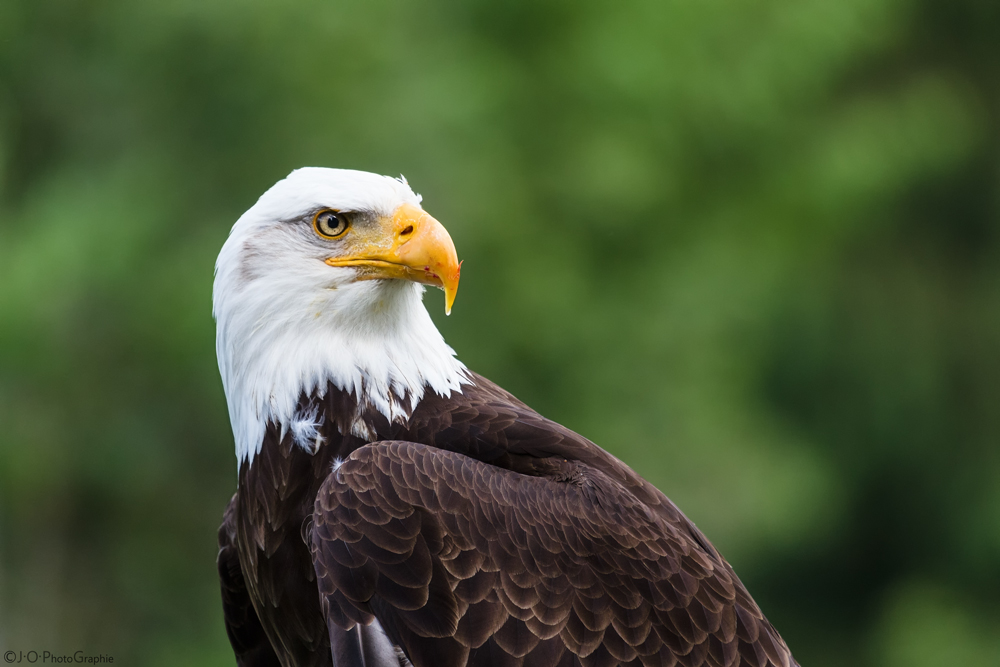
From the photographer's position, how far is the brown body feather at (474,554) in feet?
9.71

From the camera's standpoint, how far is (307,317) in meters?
3.51

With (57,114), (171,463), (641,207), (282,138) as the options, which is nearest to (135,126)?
(57,114)

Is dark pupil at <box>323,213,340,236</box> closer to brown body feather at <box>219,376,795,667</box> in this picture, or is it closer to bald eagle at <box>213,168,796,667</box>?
bald eagle at <box>213,168,796,667</box>

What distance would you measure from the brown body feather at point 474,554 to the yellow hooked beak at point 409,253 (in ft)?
1.31

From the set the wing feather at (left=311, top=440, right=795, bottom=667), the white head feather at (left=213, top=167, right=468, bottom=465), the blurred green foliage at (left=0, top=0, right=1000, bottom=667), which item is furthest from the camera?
the blurred green foliage at (left=0, top=0, right=1000, bottom=667)

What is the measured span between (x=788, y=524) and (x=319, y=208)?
8.37 meters

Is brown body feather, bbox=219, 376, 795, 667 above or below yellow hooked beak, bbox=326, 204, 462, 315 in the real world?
below

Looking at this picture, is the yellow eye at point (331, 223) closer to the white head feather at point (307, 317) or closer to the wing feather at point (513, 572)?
the white head feather at point (307, 317)

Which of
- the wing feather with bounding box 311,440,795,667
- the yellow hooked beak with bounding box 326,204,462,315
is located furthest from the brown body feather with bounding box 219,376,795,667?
the yellow hooked beak with bounding box 326,204,462,315

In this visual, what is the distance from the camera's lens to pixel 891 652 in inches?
488

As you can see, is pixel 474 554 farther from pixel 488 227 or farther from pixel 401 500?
pixel 488 227

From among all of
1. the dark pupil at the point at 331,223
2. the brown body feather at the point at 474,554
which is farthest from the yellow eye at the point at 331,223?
the brown body feather at the point at 474,554

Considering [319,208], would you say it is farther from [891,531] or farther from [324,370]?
[891,531]

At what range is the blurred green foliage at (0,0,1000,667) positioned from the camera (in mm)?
8383
